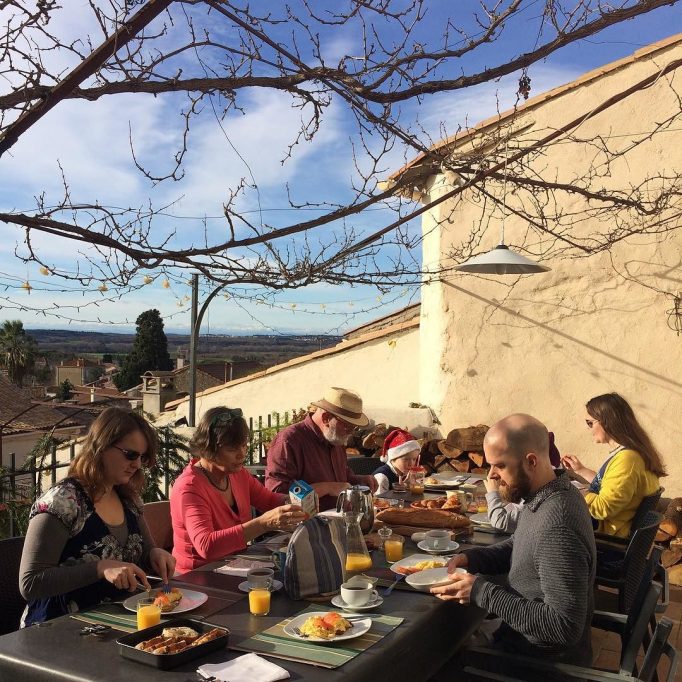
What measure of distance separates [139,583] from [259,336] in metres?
5.27

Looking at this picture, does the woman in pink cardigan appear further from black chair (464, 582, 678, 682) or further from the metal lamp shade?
the metal lamp shade

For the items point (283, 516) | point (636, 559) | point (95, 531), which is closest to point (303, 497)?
point (283, 516)

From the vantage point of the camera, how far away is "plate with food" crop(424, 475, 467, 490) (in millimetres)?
4555

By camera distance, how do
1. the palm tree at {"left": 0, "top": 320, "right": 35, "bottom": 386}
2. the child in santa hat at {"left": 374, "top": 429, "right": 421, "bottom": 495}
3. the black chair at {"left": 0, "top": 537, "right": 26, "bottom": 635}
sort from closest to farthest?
the black chair at {"left": 0, "top": 537, "right": 26, "bottom": 635}, the child in santa hat at {"left": 374, "top": 429, "right": 421, "bottom": 495}, the palm tree at {"left": 0, "top": 320, "right": 35, "bottom": 386}

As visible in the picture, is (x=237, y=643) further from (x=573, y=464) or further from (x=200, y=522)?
(x=573, y=464)

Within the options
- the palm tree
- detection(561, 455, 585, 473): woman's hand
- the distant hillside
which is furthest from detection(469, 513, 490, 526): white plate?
the palm tree

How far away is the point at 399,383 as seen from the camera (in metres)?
7.99

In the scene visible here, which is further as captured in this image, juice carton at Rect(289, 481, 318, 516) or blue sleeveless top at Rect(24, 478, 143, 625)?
→ juice carton at Rect(289, 481, 318, 516)

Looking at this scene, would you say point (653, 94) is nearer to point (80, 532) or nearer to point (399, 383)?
point (399, 383)

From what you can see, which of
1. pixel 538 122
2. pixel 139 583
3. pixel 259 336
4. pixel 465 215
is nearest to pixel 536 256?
pixel 465 215

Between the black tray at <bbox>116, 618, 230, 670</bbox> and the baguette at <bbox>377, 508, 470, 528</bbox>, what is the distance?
1.57 meters

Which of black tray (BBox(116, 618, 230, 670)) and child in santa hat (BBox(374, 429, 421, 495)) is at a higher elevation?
child in santa hat (BBox(374, 429, 421, 495))

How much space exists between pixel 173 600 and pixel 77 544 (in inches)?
18.0

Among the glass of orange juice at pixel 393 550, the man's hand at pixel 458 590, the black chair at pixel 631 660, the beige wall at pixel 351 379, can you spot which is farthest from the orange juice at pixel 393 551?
the beige wall at pixel 351 379
